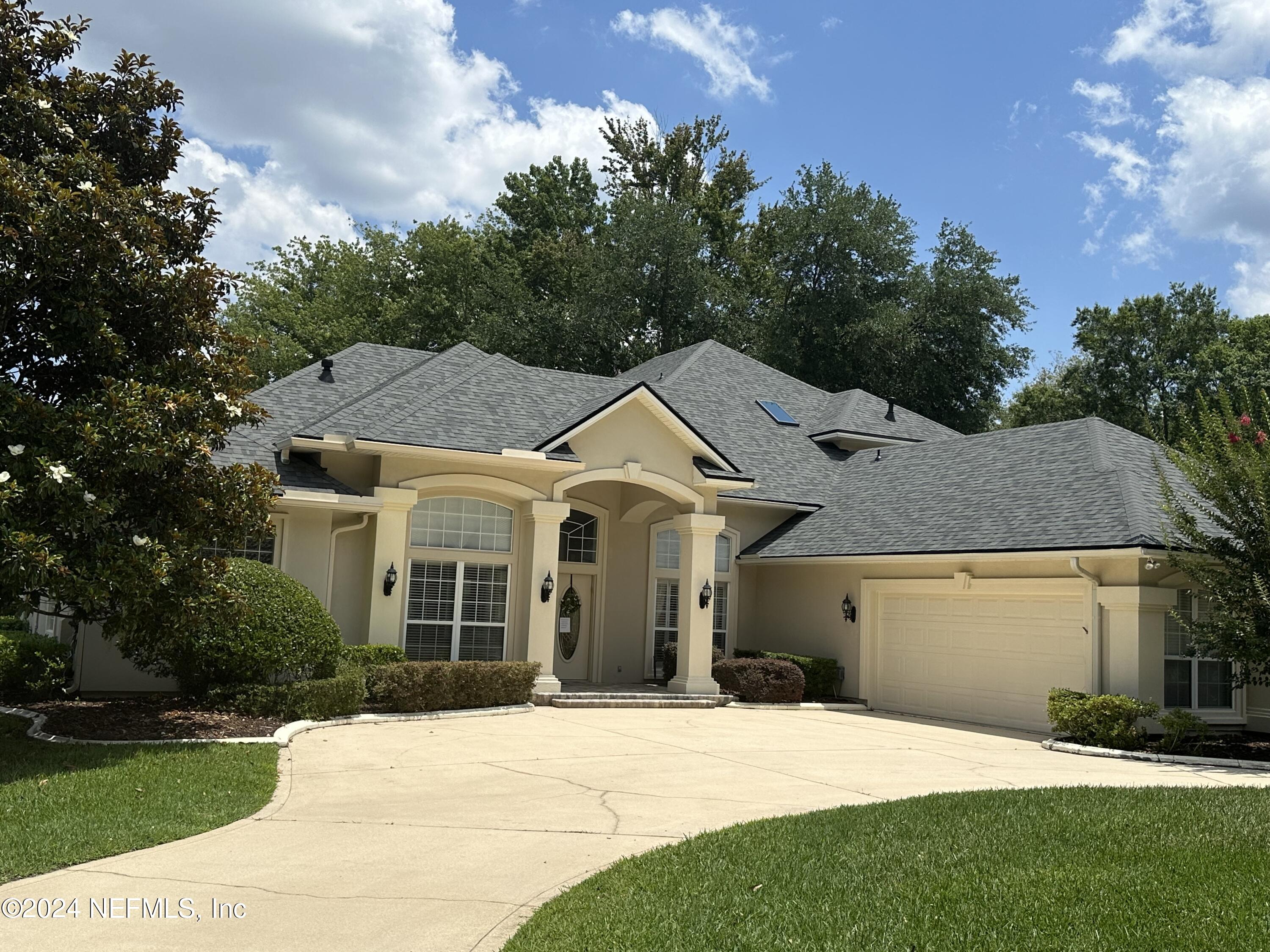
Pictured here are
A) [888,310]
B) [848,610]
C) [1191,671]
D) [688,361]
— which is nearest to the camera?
[1191,671]

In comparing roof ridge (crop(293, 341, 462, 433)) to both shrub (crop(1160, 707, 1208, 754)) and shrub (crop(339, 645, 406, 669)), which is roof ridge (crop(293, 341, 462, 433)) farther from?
shrub (crop(1160, 707, 1208, 754))

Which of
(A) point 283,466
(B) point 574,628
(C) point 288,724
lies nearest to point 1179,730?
(B) point 574,628

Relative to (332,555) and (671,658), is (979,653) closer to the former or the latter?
(671,658)

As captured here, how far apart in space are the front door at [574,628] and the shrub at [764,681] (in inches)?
112

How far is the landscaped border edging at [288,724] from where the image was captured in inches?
444

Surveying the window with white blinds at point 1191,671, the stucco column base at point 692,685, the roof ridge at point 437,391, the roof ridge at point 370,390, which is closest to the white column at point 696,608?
the stucco column base at point 692,685

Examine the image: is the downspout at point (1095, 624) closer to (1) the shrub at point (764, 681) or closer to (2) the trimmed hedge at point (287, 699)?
(1) the shrub at point (764, 681)

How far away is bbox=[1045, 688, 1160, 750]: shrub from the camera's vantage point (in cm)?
1434

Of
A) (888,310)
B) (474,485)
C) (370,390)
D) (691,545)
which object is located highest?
(888,310)

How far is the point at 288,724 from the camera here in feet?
42.8

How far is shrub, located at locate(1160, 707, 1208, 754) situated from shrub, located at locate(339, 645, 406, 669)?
10717mm

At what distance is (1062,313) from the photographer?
4341 cm

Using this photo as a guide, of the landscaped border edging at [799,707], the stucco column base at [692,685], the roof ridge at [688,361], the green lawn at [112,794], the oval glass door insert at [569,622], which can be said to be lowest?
the landscaped border edging at [799,707]

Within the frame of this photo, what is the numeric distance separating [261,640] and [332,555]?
161 inches
